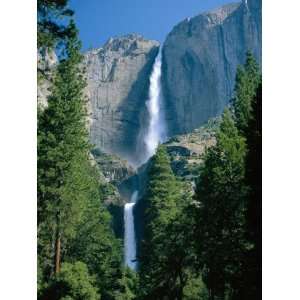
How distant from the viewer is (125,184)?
39.5m

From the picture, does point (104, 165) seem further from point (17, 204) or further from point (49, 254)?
point (17, 204)

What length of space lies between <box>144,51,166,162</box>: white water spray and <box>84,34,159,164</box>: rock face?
2.47 feet

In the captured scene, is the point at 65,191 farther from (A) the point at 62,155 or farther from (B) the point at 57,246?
(B) the point at 57,246

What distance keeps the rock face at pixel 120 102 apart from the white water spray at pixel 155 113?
0.75 meters

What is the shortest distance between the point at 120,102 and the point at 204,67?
40.6ft

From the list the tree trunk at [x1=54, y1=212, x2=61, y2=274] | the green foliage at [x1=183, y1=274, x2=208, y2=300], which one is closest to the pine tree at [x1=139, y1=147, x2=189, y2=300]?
the green foliage at [x1=183, y1=274, x2=208, y2=300]

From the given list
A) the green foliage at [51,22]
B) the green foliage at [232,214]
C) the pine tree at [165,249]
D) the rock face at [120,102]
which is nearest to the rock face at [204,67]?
the rock face at [120,102]

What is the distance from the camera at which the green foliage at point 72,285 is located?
9297 mm

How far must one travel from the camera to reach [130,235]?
2716 centimetres

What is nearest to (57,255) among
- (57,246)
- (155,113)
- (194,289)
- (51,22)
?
(57,246)

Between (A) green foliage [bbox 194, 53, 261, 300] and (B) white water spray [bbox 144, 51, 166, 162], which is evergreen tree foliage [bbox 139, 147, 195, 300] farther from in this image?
(B) white water spray [bbox 144, 51, 166, 162]

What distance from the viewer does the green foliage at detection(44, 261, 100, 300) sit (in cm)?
930
